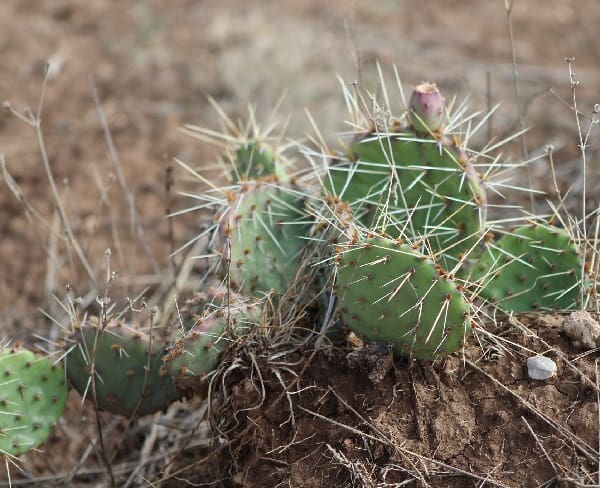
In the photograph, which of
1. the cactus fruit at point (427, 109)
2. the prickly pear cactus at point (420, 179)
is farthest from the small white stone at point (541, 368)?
the cactus fruit at point (427, 109)

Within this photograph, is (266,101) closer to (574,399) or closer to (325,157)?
(325,157)

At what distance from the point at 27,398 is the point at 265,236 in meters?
0.82

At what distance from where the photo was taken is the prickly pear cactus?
2.24 metres

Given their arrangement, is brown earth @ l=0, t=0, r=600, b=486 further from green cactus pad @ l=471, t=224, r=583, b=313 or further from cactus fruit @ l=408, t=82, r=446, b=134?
cactus fruit @ l=408, t=82, r=446, b=134

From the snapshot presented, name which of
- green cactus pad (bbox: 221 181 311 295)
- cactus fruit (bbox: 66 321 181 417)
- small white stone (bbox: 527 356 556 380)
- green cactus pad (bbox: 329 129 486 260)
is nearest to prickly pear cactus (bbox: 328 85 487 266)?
green cactus pad (bbox: 329 129 486 260)

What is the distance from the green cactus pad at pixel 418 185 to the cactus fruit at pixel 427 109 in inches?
1.3

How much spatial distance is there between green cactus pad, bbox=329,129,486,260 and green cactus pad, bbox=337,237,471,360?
11.3 inches

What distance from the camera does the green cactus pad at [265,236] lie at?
2320 millimetres

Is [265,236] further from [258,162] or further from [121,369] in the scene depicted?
[121,369]

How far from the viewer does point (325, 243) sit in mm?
2289

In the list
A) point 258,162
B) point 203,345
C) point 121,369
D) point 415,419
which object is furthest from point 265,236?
point 415,419

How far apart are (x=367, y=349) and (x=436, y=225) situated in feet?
1.58

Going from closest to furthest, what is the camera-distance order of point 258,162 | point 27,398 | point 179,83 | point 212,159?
point 27,398 < point 258,162 < point 212,159 < point 179,83

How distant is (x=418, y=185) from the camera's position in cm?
234
